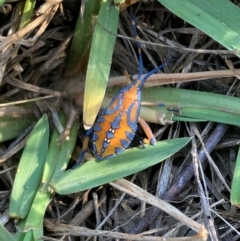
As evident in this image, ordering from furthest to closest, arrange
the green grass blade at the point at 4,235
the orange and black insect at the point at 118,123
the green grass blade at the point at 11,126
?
the green grass blade at the point at 11,126
the orange and black insect at the point at 118,123
the green grass blade at the point at 4,235

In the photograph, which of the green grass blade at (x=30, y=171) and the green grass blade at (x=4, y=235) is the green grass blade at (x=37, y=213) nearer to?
the green grass blade at (x=30, y=171)

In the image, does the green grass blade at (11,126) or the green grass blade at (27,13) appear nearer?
the green grass blade at (27,13)

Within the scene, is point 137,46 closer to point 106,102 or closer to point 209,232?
point 106,102

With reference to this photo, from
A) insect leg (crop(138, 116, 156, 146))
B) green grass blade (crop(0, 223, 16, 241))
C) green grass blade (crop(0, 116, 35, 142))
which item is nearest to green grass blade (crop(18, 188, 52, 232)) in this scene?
green grass blade (crop(0, 223, 16, 241))

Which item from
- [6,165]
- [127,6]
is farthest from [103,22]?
[6,165]

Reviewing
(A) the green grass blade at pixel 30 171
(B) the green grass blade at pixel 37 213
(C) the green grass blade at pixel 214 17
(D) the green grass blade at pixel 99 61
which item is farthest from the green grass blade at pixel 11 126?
(C) the green grass blade at pixel 214 17

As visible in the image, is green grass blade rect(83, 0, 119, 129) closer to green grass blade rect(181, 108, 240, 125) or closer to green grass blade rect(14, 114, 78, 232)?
green grass blade rect(14, 114, 78, 232)
